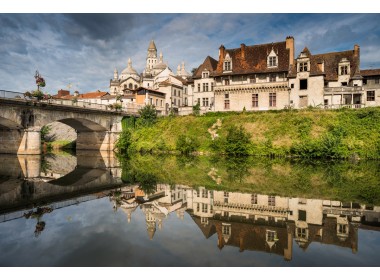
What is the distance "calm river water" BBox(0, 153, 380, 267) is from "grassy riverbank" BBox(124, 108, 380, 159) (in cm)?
1534

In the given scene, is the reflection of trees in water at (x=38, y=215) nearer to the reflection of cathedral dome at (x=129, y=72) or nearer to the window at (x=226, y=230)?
the window at (x=226, y=230)

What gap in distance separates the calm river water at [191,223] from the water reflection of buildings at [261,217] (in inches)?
1.4

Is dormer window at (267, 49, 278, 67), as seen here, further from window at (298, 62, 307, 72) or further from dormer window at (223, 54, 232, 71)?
dormer window at (223, 54, 232, 71)

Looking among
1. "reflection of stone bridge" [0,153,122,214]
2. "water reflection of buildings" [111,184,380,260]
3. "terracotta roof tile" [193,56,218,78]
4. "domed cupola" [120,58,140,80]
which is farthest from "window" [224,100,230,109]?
"domed cupola" [120,58,140,80]

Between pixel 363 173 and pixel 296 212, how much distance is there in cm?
1319

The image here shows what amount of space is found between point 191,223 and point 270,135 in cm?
2838

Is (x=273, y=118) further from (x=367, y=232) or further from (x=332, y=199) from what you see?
(x=367, y=232)

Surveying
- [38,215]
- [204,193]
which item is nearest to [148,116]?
[204,193]

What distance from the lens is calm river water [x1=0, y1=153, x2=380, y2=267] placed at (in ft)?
24.2

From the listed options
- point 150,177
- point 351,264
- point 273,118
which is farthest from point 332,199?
point 273,118

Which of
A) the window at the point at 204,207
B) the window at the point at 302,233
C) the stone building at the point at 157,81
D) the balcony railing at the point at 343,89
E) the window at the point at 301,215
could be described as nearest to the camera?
the window at the point at 302,233

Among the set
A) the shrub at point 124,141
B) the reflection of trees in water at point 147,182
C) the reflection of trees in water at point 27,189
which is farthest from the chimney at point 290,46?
the reflection of trees in water at point 27,189

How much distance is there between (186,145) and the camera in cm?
3844

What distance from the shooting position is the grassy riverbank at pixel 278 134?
32.2 meters
